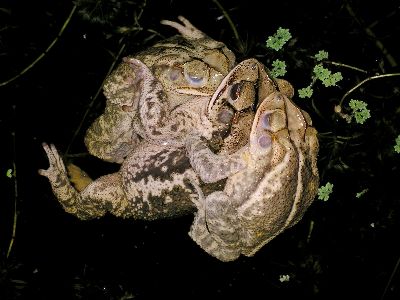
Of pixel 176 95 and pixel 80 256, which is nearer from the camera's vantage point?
pixel 176 95

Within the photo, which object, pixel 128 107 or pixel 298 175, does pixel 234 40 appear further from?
pixel 298 175

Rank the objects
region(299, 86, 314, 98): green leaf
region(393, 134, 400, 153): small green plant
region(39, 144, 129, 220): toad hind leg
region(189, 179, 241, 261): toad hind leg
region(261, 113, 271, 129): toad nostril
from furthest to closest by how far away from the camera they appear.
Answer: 1. region(393, 134, 400, 153): small green plant
2. region(299, 86, 314, 98): green leaf
3. region(39, 144, 129, 220): toad hind leg
4. region(189, 179, 241, 261): toad hind leg
5. region(261, 113, 271, 129): toad nostril

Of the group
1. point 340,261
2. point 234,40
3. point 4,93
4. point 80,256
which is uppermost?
point 234,40

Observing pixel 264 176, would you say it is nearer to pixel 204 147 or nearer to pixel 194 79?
pixel 204 147

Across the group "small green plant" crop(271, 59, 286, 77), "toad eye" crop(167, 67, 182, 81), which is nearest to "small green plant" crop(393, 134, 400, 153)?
"small green plant" crop(271, 59, 286, 77)

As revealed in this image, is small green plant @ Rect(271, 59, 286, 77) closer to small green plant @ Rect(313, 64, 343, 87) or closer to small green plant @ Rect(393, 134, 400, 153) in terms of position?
small green plant @ Rect(313, 64, 343, 87)

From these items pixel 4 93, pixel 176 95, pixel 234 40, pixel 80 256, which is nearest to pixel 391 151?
pixel 234 40
